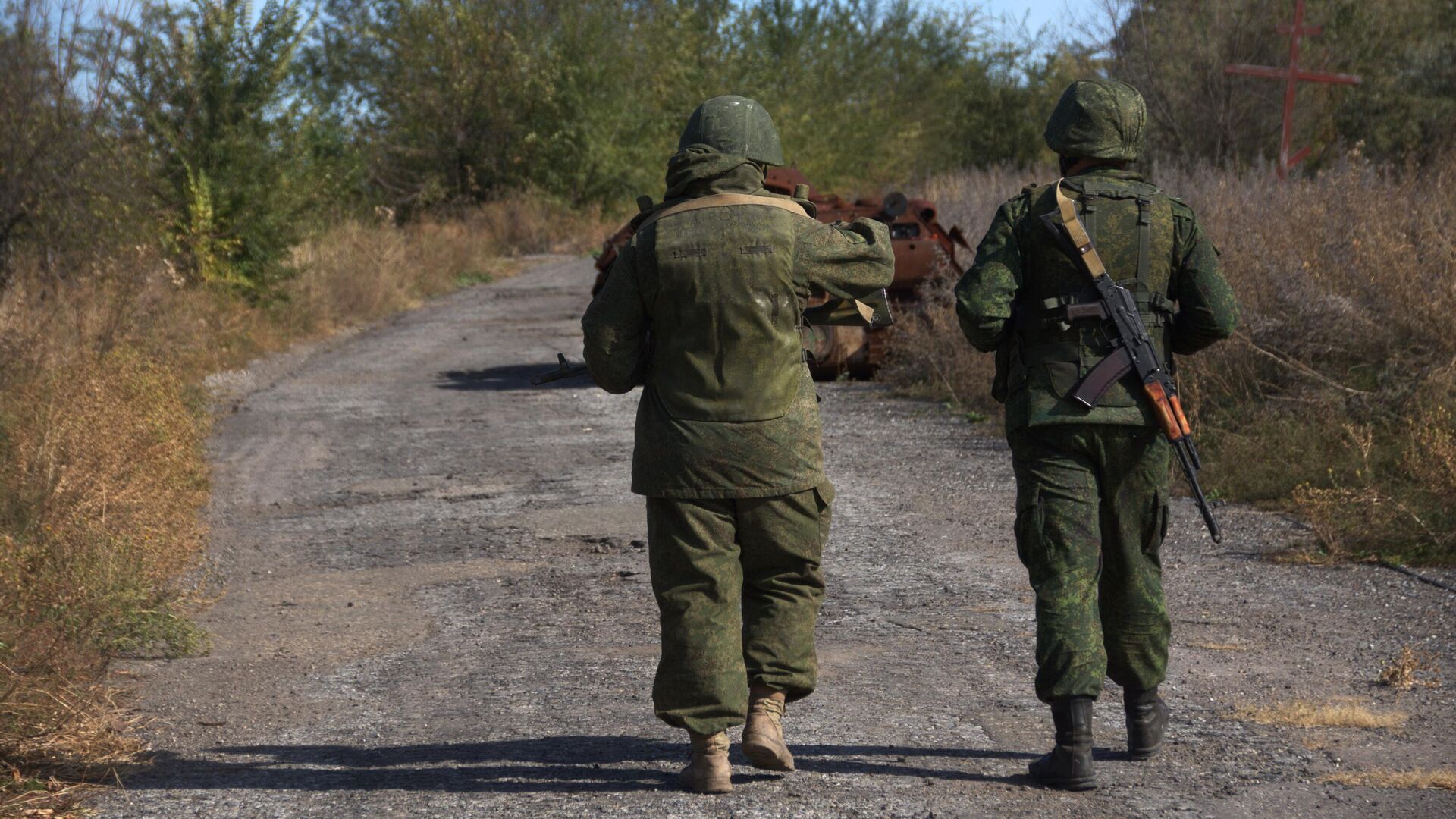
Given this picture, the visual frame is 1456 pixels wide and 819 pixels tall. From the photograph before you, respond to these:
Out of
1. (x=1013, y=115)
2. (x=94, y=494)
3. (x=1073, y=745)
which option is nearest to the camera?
(x=1073, y=745)

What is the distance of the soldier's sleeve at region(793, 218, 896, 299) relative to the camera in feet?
13.2

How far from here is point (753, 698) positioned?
4070 mm

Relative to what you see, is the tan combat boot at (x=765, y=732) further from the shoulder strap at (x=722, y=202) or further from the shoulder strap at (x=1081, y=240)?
the shoulder strap at (x=1081, y=240)

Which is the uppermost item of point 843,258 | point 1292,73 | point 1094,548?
point 1292,73

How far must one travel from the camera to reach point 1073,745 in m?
3.94

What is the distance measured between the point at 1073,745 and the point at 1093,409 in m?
0.85

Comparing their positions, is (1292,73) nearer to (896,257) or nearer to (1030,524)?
(896,257)

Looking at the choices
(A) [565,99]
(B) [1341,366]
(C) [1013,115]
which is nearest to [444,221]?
(A) [565,99]

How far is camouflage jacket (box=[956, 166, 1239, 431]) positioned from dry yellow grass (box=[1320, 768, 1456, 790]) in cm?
107

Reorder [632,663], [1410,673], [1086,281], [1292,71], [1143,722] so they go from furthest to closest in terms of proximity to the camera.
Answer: [1292,71]
[632,663]
[1410,673]
[1143,722]
[1086,281]

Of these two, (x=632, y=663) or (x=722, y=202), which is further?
(x=632, y=663)

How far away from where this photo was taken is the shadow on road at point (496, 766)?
4191 mm

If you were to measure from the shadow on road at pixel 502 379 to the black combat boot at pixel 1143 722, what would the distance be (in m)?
10.2

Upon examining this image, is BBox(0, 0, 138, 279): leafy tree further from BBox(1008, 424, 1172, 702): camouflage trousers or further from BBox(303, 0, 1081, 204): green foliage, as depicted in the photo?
BBox(303, 0, 1081, 204): green foliage
